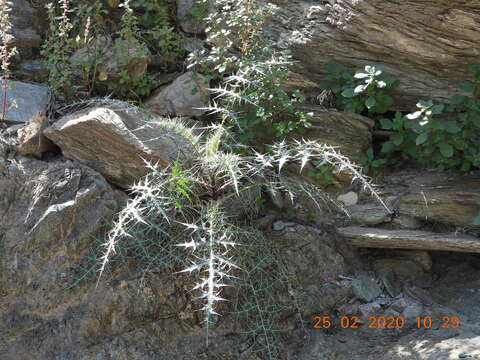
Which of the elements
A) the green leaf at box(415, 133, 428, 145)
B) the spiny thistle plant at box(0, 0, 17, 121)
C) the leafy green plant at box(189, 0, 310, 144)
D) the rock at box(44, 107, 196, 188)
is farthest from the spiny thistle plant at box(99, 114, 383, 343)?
the spiny thistle plant at box(0, 0, 17, 121)

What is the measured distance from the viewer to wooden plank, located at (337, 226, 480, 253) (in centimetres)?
327

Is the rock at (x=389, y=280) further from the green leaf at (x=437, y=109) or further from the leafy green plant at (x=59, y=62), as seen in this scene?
the leafy green plant at (x=59, y=62)

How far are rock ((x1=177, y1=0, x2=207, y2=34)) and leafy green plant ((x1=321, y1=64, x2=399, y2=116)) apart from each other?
1.13 meters

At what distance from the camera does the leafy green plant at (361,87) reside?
3.48 m

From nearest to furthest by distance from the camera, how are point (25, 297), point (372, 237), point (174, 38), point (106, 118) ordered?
point (25, 297) → point (106, 118) → point (372, 237) → point (174, 38)

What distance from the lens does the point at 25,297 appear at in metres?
2.89

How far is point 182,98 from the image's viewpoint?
385cm

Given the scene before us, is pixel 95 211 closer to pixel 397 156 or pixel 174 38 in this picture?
pixel 174 38

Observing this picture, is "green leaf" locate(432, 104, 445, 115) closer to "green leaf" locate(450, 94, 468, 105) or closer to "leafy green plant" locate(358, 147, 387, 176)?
"green leaf" locate(450, 94, 468, 105)

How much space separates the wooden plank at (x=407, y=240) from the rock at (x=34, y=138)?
192cm

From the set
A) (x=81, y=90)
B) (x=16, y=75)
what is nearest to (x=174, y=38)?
(x=81, y=90)

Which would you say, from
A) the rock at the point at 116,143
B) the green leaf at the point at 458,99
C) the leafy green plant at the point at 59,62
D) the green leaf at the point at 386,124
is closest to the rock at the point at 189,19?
the leafy green plant at the point at 59,62

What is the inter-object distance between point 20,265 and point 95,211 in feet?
1.58

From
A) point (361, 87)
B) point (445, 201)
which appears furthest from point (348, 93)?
point (445, 201)
